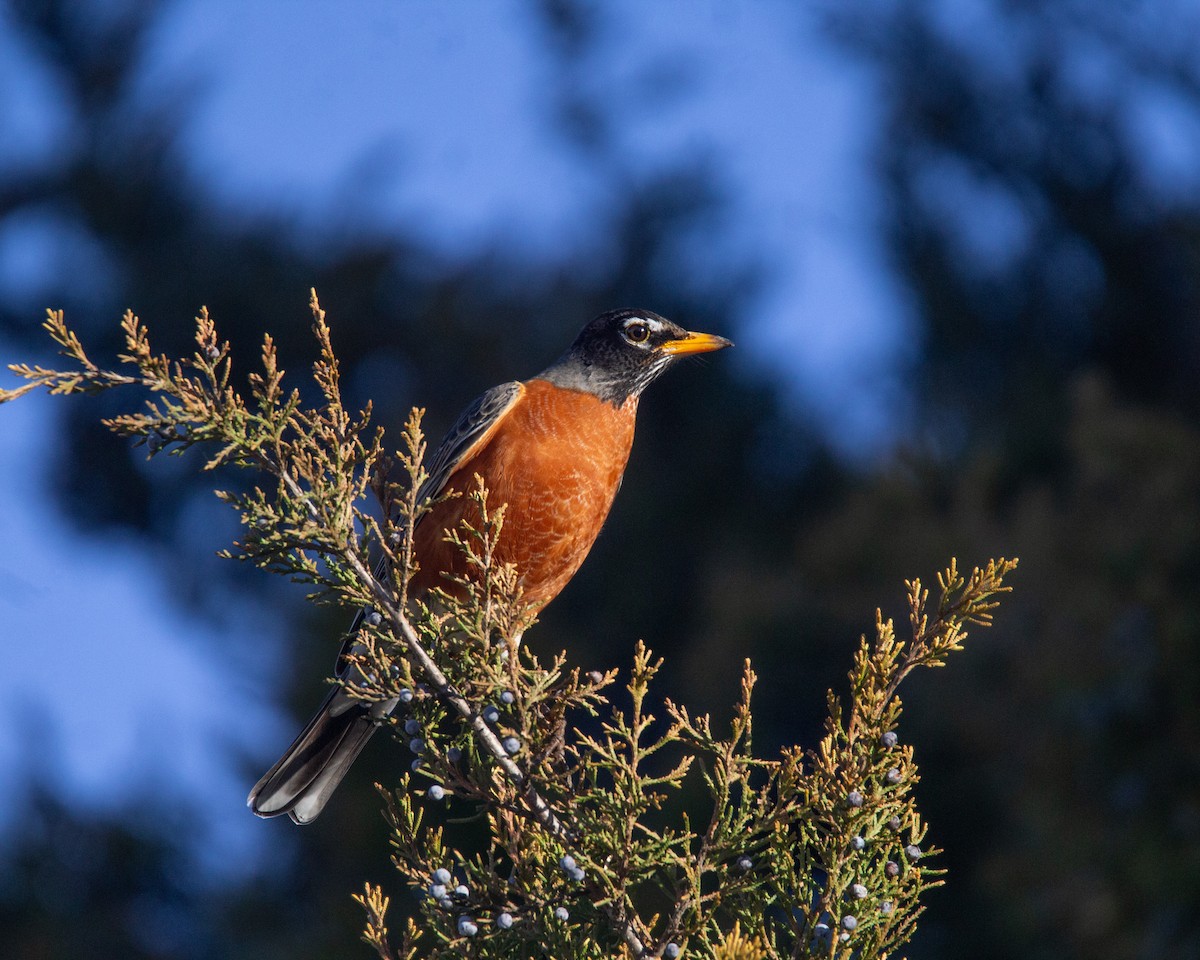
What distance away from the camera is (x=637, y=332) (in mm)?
4457

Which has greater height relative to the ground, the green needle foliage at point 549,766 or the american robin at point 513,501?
the green needle foliage at point 549,766

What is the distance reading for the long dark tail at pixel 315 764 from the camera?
3.55 m

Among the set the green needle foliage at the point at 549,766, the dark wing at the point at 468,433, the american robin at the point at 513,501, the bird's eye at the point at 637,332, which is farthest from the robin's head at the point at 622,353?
the green needle foliage at the point at 549,766

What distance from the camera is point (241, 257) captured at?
15.3 metres

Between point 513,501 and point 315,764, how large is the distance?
0.95 metres

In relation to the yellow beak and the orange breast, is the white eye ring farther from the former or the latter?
the orange breast

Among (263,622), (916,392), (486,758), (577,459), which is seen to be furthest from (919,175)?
(486,758)

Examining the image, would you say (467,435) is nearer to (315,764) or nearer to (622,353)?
(622,353)

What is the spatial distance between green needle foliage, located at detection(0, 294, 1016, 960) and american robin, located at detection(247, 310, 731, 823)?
96cm

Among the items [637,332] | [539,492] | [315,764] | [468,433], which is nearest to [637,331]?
[637,332]

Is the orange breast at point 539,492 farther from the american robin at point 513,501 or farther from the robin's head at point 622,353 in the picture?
the robin's head at point 622,353

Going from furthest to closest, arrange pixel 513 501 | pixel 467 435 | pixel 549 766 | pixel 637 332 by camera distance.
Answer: pixel 637 332
pixel 467 435
pixel 513 501
pixel 549 766

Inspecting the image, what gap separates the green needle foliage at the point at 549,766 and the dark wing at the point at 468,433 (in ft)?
3.79

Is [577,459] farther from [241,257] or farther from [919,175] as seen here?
[241,257]
